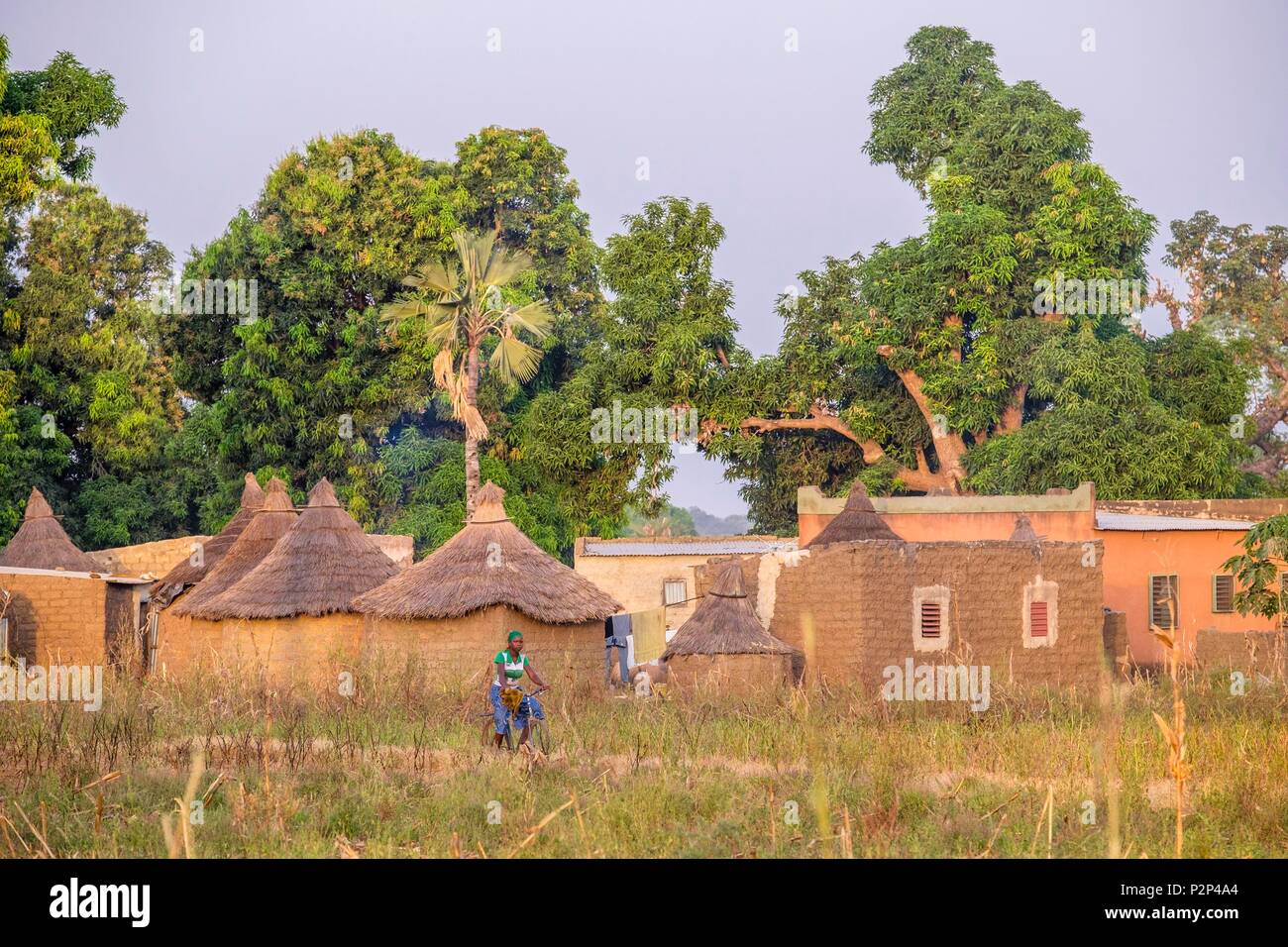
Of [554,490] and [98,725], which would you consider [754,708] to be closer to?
[98,725]

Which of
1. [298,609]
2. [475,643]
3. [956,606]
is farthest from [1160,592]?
[298,609]

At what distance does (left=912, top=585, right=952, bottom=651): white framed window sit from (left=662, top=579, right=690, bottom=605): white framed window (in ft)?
32.7

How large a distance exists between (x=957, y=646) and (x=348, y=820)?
30.0ft

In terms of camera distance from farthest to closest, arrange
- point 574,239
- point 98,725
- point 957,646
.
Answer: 1. point 574,239
2. point 957,646
3. point 98,725

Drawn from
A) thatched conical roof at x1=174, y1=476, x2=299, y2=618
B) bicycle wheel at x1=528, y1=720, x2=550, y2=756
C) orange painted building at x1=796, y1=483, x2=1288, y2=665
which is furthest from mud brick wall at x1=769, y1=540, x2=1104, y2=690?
thatched conical roof at x1=174, y1=476, x2=299, y2=618

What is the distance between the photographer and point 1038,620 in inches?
702

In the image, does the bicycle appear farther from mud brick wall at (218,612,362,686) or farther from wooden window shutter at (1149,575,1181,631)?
wooden window shutter at (1149,575,1181,631)

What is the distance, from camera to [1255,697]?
46.6 ft

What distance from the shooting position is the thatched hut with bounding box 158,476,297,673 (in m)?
19.7

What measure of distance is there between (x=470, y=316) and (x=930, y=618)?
12791 millimetres

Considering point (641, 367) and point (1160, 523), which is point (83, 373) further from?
point (1160, 523)

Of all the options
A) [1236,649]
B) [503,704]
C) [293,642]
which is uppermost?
[293,642]

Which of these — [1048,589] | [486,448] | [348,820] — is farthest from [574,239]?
[348,820]
